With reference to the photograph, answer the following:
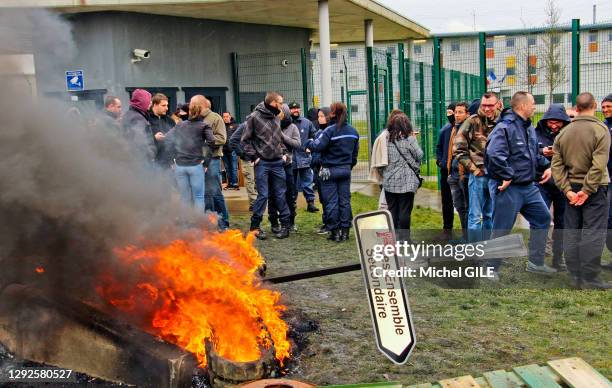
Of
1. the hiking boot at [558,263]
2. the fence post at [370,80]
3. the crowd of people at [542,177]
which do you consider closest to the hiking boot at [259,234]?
the crowd of people at [542,177]

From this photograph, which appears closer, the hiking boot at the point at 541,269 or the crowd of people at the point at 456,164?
the crowd of people at the point at 456,164

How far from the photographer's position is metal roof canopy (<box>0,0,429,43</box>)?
13414mm

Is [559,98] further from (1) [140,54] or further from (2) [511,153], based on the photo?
(1) [140,54]

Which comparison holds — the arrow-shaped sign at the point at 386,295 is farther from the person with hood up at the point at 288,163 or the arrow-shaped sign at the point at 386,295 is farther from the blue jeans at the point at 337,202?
the person with hood up at the point at 288,163

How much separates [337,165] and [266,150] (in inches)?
42.1

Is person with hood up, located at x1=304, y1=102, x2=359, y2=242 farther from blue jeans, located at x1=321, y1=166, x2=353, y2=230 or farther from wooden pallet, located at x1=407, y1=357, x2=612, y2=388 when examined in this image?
wooden pallet, located at x1=407, y1=357, x2=612, y2=388

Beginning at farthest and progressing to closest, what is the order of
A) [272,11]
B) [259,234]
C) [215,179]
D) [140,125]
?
[272,11] → [215,179] → [259,234] → [140,125]

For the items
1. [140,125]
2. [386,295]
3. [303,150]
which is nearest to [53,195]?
[386,295]

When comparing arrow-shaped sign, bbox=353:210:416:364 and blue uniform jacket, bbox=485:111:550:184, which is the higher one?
blue uniform jacket, bbox=485:111:550:184

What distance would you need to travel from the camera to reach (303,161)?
11250mm

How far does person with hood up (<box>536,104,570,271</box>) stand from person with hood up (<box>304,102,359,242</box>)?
2.53 metres

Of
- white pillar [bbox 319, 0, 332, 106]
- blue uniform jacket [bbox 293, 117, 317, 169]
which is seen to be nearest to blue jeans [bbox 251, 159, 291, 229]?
blue uniform jacket [bbox 293, 117, 317, 169]

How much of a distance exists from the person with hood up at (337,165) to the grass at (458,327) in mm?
1420

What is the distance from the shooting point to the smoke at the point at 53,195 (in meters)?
4.84
